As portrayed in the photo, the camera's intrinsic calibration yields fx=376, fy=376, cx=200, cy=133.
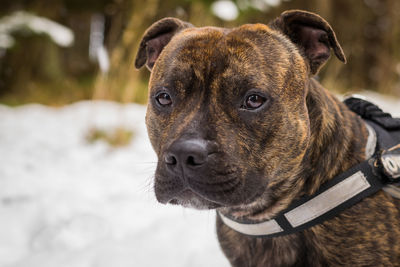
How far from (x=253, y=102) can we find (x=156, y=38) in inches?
39.7

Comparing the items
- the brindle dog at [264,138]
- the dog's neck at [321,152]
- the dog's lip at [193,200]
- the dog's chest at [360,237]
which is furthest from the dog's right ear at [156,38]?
the dog's chest at [360,237]

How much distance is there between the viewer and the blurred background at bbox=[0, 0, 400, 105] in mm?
6051

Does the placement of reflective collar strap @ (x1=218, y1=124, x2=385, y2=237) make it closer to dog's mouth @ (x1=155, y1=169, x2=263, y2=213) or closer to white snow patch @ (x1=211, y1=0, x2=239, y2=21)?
dog's mouth @ (x1=155, y1=169, x2=263, y2=213)

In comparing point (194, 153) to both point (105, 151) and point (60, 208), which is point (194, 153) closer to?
point (60, 208)

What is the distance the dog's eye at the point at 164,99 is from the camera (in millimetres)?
2149

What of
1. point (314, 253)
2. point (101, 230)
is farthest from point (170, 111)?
point (101, 230)

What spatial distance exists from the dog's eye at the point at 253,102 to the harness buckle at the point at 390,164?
651 millimetres

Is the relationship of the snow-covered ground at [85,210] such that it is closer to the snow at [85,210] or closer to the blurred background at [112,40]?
the snow at [85,210]

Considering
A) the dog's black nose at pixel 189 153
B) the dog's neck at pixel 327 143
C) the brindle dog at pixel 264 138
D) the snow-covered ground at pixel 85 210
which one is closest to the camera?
the dog's black nose at pixel 189 153

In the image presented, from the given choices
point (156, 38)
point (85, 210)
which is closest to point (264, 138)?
point (156, 38)

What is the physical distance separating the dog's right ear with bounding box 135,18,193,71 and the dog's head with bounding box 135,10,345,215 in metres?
0.34

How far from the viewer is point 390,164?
5.98 ft

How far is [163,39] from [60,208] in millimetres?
2185

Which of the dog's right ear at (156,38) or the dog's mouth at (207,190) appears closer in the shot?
the dog's mouth at (207,190)
